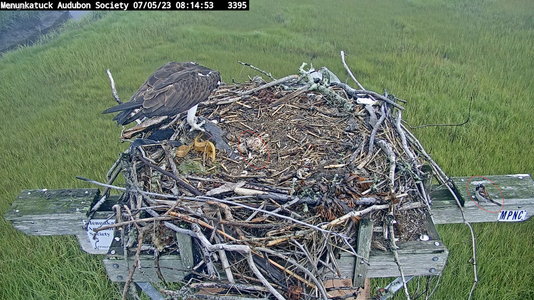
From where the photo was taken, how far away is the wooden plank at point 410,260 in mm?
2240

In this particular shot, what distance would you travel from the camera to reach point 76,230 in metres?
2.58

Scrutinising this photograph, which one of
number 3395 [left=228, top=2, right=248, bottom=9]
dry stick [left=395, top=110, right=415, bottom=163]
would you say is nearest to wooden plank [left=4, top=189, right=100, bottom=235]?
dry stick [left=395, top=110, right=415, bottom=163]

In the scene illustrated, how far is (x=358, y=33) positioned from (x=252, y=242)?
775 centimetres

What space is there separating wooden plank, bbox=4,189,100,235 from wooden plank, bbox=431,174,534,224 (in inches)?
91.3

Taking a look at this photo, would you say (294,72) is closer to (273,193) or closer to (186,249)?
(273,193)

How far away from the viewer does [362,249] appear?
7.14ft

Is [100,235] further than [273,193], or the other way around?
[100,235]

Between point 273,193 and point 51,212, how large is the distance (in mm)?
1458

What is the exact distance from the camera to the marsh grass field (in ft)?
11.2

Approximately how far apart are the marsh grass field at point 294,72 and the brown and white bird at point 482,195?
0.98m

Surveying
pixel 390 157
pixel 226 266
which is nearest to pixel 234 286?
pixel 226 266

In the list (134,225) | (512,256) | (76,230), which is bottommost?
(512,256)

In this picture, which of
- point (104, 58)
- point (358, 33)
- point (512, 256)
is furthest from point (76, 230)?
point (358, 33)

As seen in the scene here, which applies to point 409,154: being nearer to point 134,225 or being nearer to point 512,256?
point 512,256
